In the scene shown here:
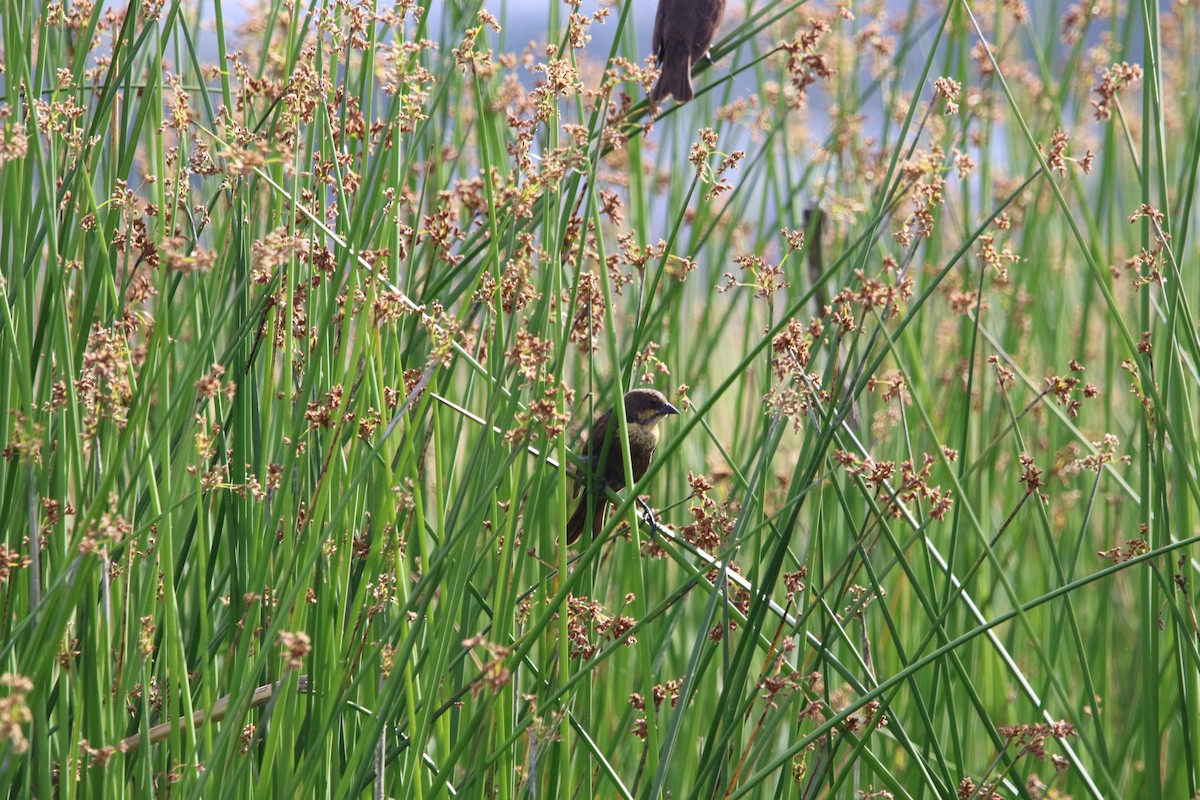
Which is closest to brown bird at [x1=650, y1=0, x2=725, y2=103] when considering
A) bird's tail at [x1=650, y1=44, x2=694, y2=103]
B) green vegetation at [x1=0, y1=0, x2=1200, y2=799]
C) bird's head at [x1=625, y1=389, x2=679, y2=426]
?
bird's tail at [x1=650, y1=44, x2=694, y2=103]

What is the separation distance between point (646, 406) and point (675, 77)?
0.86 metres

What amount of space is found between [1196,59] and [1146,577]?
2.94 meters

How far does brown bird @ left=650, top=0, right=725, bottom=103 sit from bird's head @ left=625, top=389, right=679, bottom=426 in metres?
0.89

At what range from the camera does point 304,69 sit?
5.79 ft

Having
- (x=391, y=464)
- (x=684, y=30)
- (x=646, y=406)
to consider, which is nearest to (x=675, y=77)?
(x=684, y=30)

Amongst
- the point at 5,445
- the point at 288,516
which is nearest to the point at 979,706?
the point at 288,516

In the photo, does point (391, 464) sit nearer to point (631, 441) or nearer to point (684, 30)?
point (631, 441)

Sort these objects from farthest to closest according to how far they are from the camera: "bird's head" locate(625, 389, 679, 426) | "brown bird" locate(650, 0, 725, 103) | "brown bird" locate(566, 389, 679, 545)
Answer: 1. "brown bird" locate(650, 0, 725, 103)
2. "bird's head" locate(625, 389, 679, 426)
3. "brown bird" locate(566, 389, 679, 545)

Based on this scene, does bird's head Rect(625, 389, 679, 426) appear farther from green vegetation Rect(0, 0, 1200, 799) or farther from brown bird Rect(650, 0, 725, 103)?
brown bird Rect(650, 0, 725, 103)

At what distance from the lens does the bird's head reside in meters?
2.88

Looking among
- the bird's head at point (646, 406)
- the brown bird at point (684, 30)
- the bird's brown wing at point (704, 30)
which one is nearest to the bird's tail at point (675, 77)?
the brown bird at point (684, 30)

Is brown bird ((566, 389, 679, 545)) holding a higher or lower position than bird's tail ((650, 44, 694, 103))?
lower

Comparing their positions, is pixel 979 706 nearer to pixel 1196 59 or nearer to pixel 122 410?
pixel 122 410

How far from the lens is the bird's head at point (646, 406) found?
2.88m
